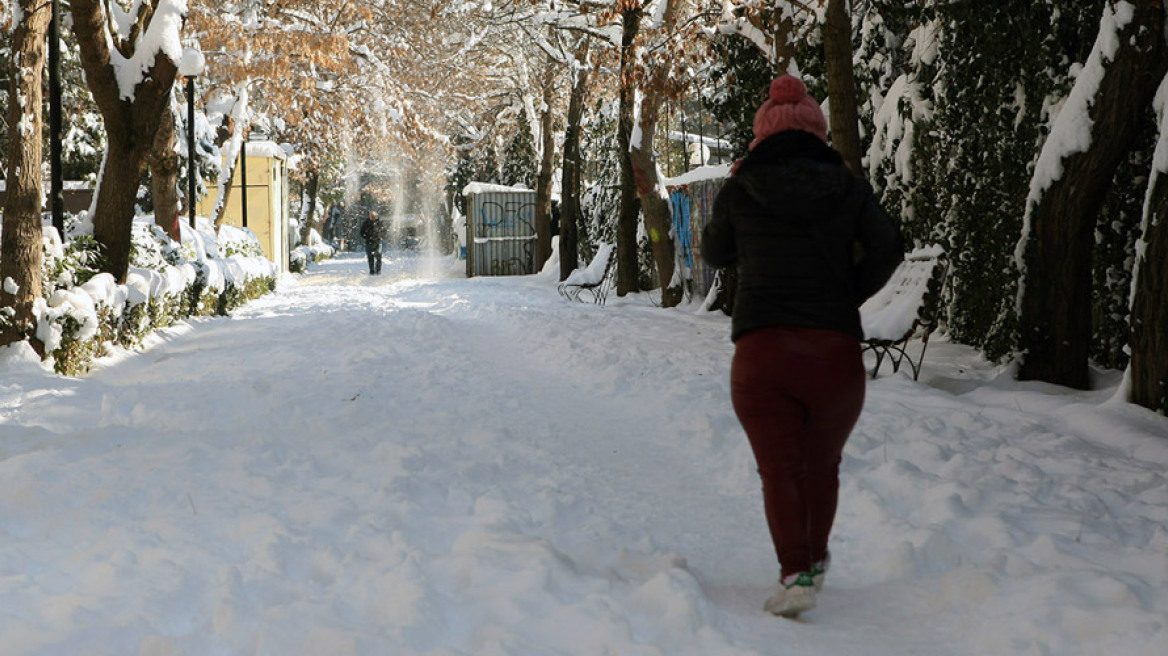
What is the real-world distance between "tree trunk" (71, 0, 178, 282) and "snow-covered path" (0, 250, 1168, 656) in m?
2.94

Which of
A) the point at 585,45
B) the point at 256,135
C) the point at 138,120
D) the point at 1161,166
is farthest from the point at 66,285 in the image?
the point at 256,135

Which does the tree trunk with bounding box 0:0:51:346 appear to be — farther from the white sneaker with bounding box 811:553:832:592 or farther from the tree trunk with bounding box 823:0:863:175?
the white sneaker with bounding box 811:553:832:592

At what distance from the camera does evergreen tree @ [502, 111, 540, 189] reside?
99.2 feet

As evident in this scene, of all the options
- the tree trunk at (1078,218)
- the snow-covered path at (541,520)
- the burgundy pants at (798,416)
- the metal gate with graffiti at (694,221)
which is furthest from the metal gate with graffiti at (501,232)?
the burgundy pants at (798,416)

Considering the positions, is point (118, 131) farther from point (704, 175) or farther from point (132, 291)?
point (704, 175)

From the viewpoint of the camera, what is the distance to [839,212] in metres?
3.53

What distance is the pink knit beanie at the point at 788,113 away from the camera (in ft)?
11.9

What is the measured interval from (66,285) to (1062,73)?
9.12 m

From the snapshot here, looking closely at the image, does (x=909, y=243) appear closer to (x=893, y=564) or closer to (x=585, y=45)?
(x=893, y=564)

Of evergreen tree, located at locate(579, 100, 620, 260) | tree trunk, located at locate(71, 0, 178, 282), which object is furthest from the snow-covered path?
evergreen tree, located at locate(579, 100, 620, 260)

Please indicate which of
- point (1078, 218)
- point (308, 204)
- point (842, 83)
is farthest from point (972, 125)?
point (308, 204)

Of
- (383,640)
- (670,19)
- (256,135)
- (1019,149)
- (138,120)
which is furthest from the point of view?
(256,135)

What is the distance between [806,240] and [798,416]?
2.01ft

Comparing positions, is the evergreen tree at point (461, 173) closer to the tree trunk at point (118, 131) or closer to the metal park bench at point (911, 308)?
the tree trunk at point (118, 131)
